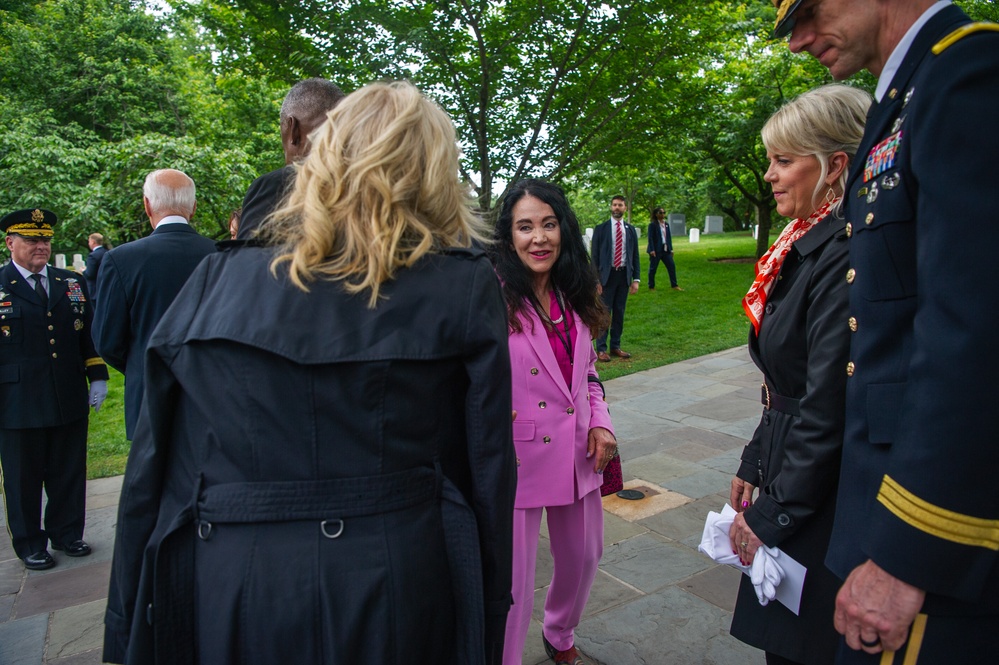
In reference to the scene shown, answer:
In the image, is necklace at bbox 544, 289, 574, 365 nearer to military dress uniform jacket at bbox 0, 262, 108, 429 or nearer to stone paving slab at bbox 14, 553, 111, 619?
stone paving slab at bbox 14, 553, 111, 619

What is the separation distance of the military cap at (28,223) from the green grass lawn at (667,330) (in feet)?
7.78

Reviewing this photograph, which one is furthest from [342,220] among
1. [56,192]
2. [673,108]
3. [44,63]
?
[44,63]

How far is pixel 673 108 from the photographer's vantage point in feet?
26.3

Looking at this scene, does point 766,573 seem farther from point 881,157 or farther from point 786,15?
point 786,15

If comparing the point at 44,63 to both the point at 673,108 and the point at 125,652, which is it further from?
the point at 125,652

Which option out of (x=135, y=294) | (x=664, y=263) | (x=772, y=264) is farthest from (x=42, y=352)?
(x=664, y=263)

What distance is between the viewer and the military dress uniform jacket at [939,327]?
3.95 feet

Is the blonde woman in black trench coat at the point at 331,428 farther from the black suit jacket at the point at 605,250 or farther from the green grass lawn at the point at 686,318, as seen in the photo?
the black suit jacket at the point at 605,250

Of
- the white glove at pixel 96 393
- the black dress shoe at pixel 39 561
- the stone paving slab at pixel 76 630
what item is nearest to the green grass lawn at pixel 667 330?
the white glove at pixel 96 393

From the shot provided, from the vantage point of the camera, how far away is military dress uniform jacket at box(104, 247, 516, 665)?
1.44 metres

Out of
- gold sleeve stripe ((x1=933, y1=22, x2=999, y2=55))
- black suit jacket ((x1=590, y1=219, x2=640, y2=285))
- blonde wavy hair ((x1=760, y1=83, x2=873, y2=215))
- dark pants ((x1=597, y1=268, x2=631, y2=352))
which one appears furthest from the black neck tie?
dark pants ((x1=597, y1=268, x2=631, y2=352))

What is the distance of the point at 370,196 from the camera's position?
4.88ft

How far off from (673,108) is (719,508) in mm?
5061

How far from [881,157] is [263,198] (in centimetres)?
144
